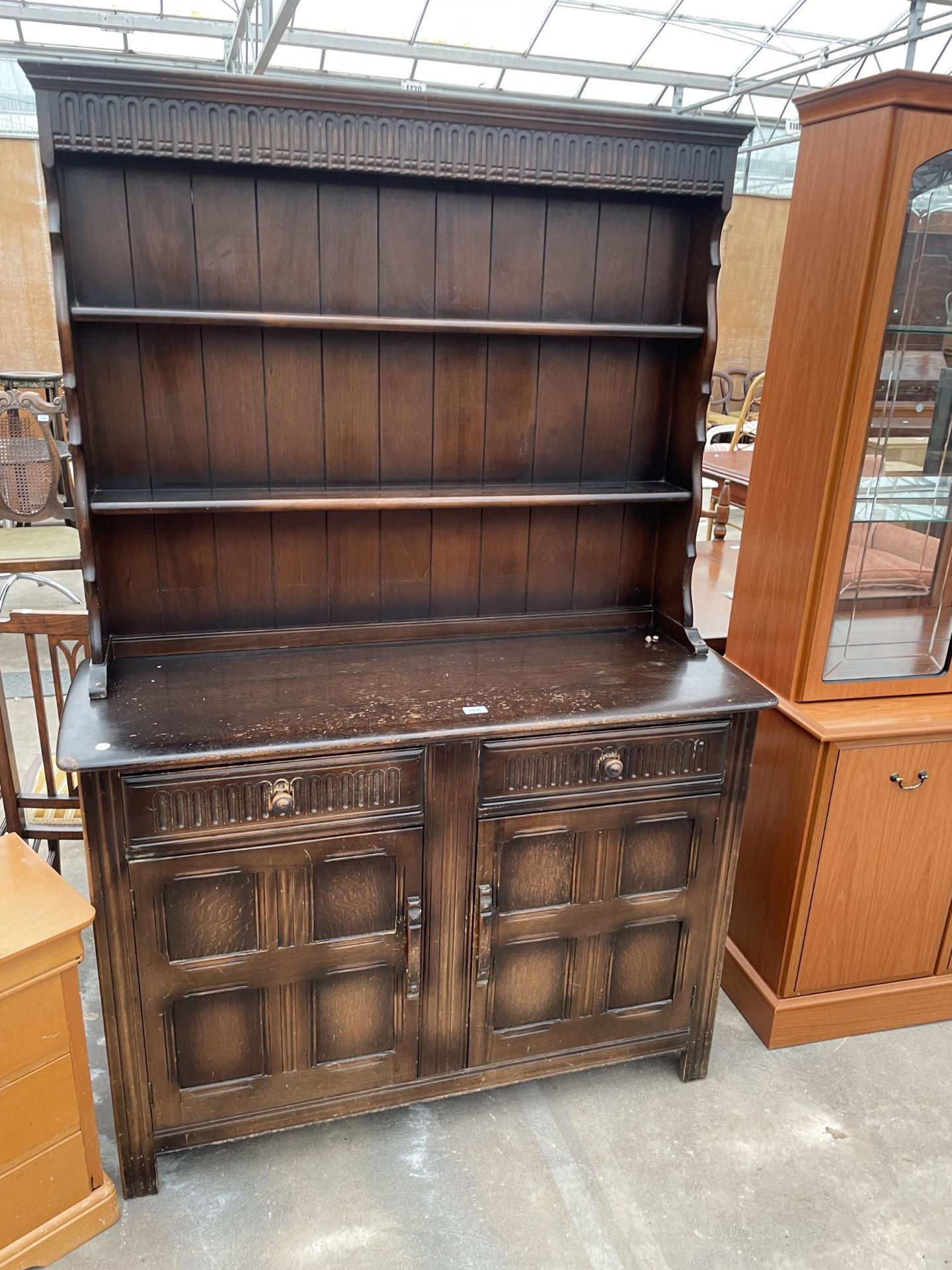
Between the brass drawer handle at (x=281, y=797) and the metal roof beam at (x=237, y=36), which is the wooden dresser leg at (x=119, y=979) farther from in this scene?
the metal roof beam at (x=237, y=36)

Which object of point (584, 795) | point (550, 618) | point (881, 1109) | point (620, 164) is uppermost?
A: point (620, 164)

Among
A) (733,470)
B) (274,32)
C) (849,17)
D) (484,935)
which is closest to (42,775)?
(484,935)

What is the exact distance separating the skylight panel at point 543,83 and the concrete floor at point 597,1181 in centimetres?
755

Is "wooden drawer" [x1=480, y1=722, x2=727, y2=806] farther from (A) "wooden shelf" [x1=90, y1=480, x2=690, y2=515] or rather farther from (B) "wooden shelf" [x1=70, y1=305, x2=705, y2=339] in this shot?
(B) "wooden shelf" [x1=70, y1=305, x2=705, y2=339]

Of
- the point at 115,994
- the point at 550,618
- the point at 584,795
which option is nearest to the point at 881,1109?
the point at 584,795

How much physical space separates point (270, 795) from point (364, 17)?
21.8 feet

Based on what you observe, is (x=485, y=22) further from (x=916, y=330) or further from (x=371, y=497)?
(x=371, y=497)

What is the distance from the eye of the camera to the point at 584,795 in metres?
1.86

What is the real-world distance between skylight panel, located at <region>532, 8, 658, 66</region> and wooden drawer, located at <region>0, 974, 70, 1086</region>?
7.14 metres

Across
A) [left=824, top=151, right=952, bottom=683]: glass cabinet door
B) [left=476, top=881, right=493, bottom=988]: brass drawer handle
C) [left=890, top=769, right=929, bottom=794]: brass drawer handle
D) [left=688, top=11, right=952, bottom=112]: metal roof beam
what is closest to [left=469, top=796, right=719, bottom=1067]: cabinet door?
[left=476, top=881, right=493, bottom=988]: brass drawer handle

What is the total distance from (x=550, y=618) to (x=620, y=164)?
102cm

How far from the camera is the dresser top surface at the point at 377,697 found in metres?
1.64

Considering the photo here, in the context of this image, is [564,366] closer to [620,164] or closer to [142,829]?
[620,164]

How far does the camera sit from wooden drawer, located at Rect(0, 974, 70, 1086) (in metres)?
1.54
